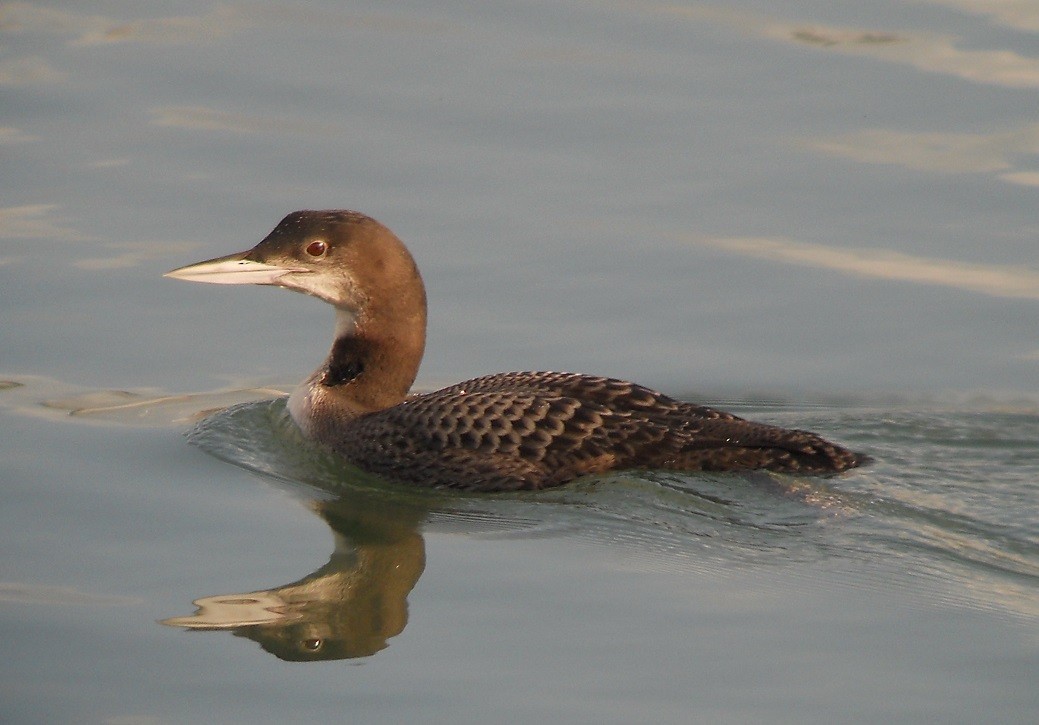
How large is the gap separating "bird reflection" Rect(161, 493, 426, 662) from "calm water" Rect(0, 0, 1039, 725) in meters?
0.02

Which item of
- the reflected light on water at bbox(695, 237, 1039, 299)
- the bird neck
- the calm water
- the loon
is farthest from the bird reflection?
the reflected light on water at bbox(695, 237, 1039, 299)

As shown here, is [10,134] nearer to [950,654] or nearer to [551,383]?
[551,383]

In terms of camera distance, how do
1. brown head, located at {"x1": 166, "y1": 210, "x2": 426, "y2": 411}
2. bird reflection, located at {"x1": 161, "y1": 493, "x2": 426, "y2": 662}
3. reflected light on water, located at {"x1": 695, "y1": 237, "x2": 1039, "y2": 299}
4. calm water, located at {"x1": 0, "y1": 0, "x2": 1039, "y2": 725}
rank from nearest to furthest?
1. calm water, located at {"x1": 0, "y1": 0, "x2": 1039, "y2": 725}
2. bird reflection, located at {"x1": 161, "y1": 493, "x2": 426, "y2": 662}
3. brown head, located at {"x1": 166, "y1": 210, "x2": 426, "y2": 411}
4. reflected light on water, located at {"x1": 695, "y1": 237, "x2": 1039, "y2": 299}

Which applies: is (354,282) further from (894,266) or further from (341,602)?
(894,266)

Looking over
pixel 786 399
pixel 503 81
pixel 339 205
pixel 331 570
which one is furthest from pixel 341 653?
pixel 503 81

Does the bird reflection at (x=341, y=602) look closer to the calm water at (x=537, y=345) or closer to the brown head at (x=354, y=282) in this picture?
the calm water at (x=537, y=345)

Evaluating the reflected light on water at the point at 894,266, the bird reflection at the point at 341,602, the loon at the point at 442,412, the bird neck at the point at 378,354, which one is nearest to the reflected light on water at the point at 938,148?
the reflected light on water at the point at 894,266

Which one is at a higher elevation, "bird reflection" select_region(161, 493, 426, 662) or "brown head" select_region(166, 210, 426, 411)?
"brown head" select_region(166, 210, 426, 411)

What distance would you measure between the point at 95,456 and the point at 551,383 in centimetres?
193

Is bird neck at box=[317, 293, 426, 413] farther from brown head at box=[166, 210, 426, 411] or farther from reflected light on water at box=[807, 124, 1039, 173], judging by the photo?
reflected light on water at box=[807, 124, 1039, 173]

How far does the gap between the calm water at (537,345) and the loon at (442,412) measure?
128 mm

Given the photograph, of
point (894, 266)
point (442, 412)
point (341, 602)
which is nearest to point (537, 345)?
point (442, 412)

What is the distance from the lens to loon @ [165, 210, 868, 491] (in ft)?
22.5

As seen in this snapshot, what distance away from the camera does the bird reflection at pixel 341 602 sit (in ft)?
18.5
